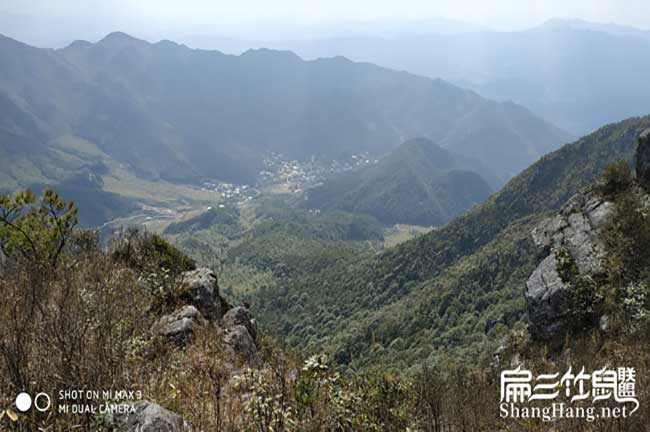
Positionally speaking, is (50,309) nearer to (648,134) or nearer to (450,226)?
(648,134)

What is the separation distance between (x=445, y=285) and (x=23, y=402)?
315ft

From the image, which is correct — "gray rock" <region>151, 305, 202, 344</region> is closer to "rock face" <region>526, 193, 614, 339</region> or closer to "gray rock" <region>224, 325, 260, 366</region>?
"gray rock" <region>224, 325, 260, 366</region>

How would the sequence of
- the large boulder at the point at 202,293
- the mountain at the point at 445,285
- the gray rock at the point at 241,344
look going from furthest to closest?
the mountain at the point at 445,285
the large boulder at the point at 202,293
the gray rock at the point at 241,344

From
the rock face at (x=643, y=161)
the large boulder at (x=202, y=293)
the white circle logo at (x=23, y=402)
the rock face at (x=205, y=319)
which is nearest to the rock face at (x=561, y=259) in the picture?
the rock face at (x=643, y=161)

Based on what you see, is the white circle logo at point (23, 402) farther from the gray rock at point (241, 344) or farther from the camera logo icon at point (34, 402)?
the gray rock at point (241, 344)

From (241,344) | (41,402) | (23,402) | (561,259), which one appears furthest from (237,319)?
(561,259)

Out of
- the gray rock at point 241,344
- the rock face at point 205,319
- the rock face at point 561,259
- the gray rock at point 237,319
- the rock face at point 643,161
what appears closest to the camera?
the rock face at point 205,319

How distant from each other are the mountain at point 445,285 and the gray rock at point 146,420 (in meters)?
48.5

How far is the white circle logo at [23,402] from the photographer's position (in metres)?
5.62

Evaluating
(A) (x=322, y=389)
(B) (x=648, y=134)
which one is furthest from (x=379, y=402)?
(B) (x=648, y=134)

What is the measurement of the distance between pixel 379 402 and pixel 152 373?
4.49 m

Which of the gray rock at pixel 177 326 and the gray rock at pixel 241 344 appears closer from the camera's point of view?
the gray rock at pixel 177 326

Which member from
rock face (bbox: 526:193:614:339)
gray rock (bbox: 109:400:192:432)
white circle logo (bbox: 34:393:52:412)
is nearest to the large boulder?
white circle logo (bbox: 34:393:52:412)

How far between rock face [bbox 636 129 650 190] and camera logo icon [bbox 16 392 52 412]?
27.2 m
